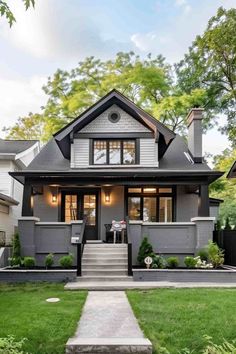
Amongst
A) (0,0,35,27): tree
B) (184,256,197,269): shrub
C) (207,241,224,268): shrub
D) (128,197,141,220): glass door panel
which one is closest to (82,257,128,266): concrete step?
(184,256,197,269): shrub

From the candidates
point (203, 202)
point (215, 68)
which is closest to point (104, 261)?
point (203, 202)

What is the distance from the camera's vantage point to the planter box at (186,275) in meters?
10.6

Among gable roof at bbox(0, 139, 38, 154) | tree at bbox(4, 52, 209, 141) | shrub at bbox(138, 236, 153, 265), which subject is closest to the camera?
shrub at bbox(138, 236, 153, 265)

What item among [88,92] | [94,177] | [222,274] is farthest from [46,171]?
[88,92]

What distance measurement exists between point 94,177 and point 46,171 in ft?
5.77

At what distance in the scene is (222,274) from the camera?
35.1 ft

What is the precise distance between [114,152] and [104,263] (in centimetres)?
472

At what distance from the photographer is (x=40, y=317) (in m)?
6.16

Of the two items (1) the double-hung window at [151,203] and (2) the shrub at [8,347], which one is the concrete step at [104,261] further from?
(2) the shrub at [8,347]

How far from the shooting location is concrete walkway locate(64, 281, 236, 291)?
9.43m

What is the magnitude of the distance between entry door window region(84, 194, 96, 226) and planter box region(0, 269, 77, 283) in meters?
4.40

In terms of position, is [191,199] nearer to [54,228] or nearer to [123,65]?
[54,228]

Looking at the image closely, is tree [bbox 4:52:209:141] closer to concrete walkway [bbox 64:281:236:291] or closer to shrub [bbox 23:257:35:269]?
shrub [bbox 23:257:35:269]

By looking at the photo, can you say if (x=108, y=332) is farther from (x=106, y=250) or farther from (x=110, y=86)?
(x=110, y=86)
